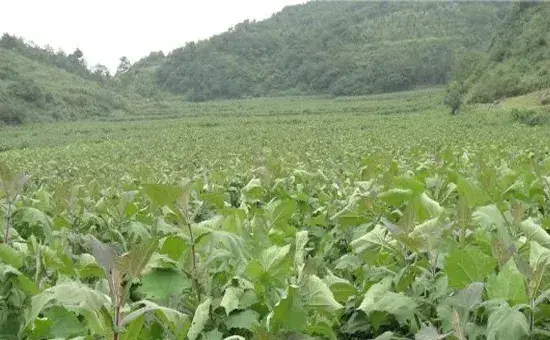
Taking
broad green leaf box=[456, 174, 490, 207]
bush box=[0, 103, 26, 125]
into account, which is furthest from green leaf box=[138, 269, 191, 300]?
bush box=[0, 103, 26, 125]

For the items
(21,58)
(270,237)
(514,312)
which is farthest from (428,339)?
(21,58)

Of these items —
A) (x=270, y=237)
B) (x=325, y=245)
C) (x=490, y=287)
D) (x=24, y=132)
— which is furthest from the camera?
(x=24, y=132)

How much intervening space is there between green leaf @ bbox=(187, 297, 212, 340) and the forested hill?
299 ft

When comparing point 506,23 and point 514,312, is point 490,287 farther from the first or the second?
point 506,23

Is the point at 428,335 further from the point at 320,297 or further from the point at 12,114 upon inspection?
the point at 12,114

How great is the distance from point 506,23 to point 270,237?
2470 inches

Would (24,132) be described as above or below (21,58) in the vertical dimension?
below

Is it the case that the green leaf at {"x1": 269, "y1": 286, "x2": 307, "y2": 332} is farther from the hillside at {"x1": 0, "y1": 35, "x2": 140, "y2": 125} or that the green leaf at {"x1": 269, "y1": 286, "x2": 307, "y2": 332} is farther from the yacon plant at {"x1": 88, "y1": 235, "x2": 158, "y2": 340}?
the hillside at {"x1": 0, "y1": 35, "x2": 140, "y2": 125}

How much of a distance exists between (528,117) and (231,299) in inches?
1306

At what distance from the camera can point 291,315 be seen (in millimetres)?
1515

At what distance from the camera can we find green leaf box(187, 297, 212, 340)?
1.49 metres

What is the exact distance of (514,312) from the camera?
4.60 feet

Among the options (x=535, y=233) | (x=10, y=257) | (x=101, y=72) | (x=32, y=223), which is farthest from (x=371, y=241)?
(x=101, y=72)

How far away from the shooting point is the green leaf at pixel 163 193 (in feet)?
5.49
